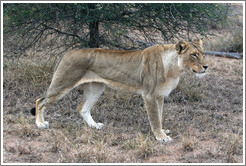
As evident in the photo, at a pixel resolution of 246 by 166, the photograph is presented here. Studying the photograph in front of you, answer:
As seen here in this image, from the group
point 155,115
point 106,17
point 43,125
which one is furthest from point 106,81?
point 106,17

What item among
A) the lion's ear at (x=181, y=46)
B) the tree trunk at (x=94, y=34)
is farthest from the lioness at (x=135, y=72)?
the tree trunk at (x=94, y=34)

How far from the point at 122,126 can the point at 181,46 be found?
1558 millimetres

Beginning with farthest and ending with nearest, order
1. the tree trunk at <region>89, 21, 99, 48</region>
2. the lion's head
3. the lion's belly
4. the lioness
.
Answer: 1. the tree trunk at <region>89, 21, 99, 48</region>
2. the lion's belly
3. the lioness
4. the lion's head

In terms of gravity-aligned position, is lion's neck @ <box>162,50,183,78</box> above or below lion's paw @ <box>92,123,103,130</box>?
above

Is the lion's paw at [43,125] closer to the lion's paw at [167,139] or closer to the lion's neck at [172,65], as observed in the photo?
the lion's paw at [167,139]

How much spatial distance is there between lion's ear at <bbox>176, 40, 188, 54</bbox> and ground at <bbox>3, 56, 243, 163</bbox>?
3.91 ft

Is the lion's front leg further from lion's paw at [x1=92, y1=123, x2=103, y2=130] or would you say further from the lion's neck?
lion's paw at [x1=92, y1=123, x2=103, y2=130]

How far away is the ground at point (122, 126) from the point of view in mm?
4484

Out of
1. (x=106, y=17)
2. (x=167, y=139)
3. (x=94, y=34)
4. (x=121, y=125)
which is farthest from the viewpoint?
(x=94, y=34)

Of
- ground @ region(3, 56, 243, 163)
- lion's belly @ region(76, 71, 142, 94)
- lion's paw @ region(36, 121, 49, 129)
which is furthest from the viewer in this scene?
lion's paw @ region(36, 121, 49, 129)

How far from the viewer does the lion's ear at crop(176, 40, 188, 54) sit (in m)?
4.93

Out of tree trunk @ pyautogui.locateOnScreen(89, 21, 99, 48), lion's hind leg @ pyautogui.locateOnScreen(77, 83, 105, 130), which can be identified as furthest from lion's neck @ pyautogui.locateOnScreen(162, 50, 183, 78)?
tree trunk @ pyautogui.locateOnScreen(89, 21, 99, 48)

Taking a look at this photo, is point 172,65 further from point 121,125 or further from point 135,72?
point 121,125

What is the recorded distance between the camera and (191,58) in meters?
4.91
